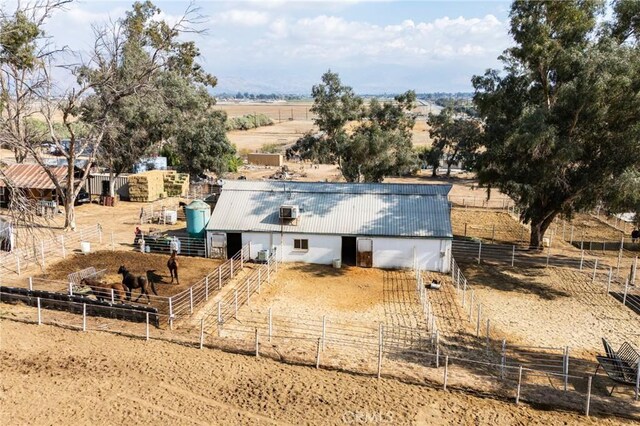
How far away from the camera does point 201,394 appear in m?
13.2

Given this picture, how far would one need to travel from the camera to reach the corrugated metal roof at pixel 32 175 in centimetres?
3675

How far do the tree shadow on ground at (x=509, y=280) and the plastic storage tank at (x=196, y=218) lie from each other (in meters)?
15.0

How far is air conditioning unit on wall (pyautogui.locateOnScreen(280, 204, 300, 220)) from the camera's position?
26031 mm

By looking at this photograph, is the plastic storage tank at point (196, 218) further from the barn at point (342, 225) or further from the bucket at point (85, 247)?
the bucket at point (85, 247)

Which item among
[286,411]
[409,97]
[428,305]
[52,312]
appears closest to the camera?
[286,411]

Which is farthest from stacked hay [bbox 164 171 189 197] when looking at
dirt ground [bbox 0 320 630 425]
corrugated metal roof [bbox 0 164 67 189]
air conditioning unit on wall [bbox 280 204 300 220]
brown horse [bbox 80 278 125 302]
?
dirt ground [bbox 0 320 630 425]

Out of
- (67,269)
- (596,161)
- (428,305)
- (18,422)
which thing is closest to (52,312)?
(67,269)

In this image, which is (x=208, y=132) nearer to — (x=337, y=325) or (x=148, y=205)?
(x=148, y=205)

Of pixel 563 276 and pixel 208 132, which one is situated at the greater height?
pixel 208 132

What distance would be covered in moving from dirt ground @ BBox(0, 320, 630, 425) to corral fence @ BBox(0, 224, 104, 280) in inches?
279

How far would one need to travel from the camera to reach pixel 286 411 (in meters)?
12.5

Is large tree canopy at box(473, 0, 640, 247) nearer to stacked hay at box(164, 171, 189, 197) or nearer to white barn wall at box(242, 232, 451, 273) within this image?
white barn wall at box(242, 232, 451, 273)

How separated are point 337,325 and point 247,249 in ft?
Result: 30.9

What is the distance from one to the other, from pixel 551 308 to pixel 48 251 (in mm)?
Result: 25371
